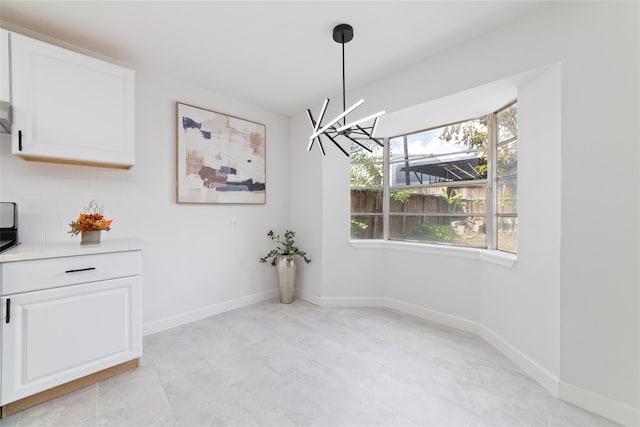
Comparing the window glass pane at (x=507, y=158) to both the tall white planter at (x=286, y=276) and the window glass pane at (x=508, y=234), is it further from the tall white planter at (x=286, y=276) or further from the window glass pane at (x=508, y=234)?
Answer: the tall white planter at (x=286, y=276)

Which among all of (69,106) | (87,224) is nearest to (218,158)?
(69,106)

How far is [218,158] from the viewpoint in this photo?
3.11m

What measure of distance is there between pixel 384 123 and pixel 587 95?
170 cm

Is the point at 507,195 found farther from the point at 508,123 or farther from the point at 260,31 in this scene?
the point at 260,31

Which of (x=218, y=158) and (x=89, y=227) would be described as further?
(x=218, y=158)

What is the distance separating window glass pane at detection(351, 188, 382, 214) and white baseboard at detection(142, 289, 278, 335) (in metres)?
1.61

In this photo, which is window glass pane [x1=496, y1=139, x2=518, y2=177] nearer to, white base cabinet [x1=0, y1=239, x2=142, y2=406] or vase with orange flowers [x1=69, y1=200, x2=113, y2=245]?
white base cabinet [x1=0, y1=239, x2=142, y2=406]

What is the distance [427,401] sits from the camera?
1.69 meters

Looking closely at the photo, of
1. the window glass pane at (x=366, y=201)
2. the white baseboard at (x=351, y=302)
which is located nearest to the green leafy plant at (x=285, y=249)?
the white baseboard at (x=351, y=302)

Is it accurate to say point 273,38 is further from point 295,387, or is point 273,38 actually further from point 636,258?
point 636,258

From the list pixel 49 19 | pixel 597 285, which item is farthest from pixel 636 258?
pixel 49 19

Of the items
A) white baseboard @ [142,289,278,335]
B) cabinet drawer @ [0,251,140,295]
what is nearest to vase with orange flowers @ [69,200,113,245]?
cabinet drawer @ [0,251,140,295]

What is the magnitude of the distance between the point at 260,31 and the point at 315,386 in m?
2.62

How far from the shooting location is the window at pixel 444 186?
8.36 feet
